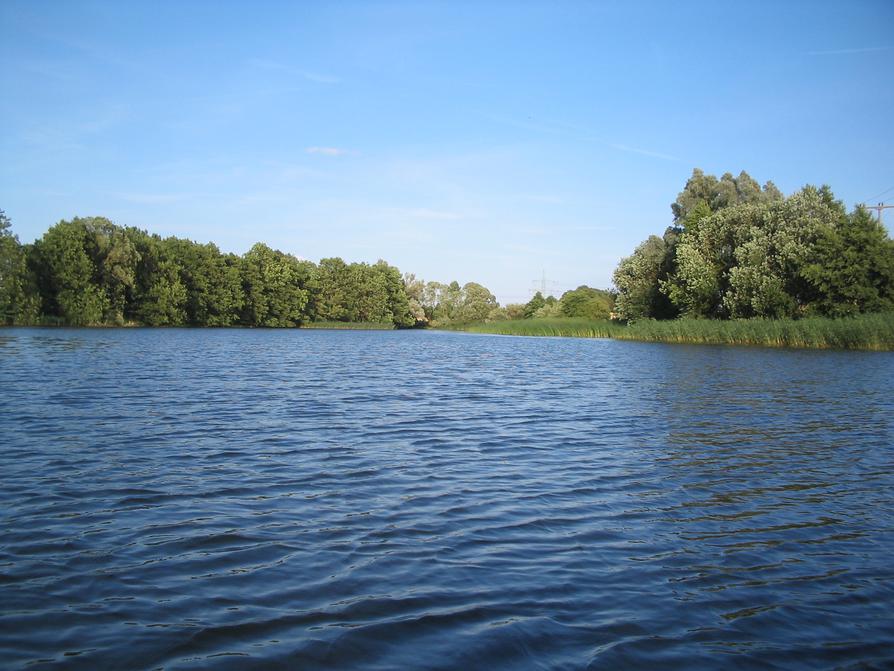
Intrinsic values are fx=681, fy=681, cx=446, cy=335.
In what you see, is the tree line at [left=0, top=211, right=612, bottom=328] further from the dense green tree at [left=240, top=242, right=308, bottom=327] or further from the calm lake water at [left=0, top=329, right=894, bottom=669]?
the calm lake water at [left=0, top=329, right=894, bottom=669]

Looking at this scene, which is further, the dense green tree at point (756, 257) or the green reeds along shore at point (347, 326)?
the green reeds along shore at point (347, 326)

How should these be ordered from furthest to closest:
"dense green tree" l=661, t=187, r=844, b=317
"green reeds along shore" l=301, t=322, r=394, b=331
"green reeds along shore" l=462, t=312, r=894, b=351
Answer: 1. "green reeds along shore" l=301, t=322, r=394, b=331
2. "dense green tree" l=661, t=187, r=844, b=317
3. "green reeds along shore" l=462, t=312, r=894, b=351

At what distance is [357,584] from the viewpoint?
5.22 metres

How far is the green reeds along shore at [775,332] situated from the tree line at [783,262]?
3.66 meters

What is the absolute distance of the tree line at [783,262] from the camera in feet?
144

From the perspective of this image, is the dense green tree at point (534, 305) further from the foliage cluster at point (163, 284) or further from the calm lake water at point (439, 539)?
the calm lake water at point (439, 539)

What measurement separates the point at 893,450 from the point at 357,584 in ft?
32.1

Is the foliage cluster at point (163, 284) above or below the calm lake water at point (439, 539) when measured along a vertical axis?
above

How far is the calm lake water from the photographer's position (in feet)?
14.3

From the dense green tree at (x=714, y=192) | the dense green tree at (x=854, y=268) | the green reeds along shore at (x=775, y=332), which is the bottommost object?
the green reeds along shore at (x=775, y=332)

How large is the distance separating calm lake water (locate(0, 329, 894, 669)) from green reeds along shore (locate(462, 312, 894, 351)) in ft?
86.7

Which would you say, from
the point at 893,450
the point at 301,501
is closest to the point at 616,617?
the point at 301,501

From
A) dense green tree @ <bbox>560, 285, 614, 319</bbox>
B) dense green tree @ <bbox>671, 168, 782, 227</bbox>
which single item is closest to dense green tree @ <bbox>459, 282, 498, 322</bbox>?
dense green tree @ <bbox>560, 285, 614, 319</bbox>

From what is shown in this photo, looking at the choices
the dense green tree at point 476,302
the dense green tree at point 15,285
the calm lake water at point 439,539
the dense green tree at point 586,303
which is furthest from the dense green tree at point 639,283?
the dense green tree at point 476,302
